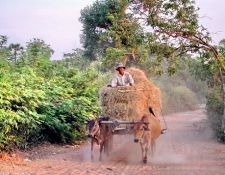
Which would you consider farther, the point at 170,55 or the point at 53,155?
the point at 170,55

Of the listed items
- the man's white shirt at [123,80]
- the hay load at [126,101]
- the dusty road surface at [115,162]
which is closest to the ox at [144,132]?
the hay load at [126,101]

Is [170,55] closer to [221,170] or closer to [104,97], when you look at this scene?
[104,97]

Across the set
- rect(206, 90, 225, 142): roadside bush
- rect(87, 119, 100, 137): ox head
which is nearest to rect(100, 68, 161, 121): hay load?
rect(87, 119, 100, 137): ox head

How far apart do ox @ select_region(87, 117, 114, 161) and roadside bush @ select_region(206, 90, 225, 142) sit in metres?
8.52

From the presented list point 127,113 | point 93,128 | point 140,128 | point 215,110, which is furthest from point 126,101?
point 215,110

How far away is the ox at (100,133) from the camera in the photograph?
1251 cm

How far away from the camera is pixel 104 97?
12.7m

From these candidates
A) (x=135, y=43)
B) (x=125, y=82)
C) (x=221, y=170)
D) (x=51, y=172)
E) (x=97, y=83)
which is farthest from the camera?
(x=97, y=83)

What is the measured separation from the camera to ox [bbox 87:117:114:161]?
41.0 feet

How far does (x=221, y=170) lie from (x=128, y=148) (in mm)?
3668

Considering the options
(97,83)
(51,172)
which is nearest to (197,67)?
(97,83)

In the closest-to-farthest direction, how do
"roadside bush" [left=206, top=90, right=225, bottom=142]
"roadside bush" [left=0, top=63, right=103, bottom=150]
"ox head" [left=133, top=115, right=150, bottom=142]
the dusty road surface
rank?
1. the dusty road surface
2. "ox head" [left=133, top=115, right=150, bottom=142]
3. "roadside bush" [left=0, top=63, right=103, bottom=150]
4. "roadside bush" [left=206, top=90, right=225, bottom=142]

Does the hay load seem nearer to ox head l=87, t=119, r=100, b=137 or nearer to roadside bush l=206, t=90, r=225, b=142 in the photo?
ox head l=87, t=119, r=100, b=137

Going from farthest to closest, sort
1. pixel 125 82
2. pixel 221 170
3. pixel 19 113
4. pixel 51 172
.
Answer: pixel 125 82
pixel 19 113
pixel 221 170
pixel 51 172
